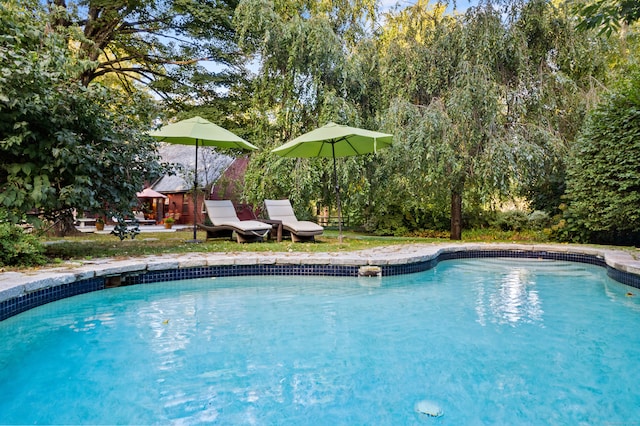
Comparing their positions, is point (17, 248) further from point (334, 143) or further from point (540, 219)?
point (540, 219)

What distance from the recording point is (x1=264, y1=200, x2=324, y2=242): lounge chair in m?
8.87

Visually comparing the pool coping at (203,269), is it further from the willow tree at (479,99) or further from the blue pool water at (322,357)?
the willow tree at (479,99)

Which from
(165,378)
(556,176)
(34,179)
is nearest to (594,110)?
(556,176)

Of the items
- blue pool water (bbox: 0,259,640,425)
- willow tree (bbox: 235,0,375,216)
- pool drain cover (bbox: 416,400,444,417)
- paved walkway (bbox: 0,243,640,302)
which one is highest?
willow tree (bbox: 235,0,375,216)

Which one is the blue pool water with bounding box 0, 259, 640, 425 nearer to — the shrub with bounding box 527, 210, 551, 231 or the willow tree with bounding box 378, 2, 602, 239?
the willow tree with bounding box 378, 2, 602, 239

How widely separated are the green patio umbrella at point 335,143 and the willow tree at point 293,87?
1.54m

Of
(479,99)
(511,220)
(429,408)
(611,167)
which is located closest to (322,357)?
(429,408)

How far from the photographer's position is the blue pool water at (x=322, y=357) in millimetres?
2352

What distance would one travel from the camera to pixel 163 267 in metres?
5.71

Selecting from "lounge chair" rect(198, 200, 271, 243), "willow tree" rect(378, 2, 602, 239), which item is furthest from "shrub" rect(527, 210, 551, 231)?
"lounge chair" rect(198, 200, 271, 243)

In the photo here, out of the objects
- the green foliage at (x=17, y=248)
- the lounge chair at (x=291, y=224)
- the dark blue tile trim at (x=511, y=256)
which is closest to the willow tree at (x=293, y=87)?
the lounge chair at (x=291, y=224)

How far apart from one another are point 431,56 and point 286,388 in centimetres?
992

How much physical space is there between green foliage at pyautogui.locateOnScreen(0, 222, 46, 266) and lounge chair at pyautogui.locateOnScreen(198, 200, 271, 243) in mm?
3775

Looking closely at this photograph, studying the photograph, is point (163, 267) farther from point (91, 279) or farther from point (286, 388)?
point (286, 388)
